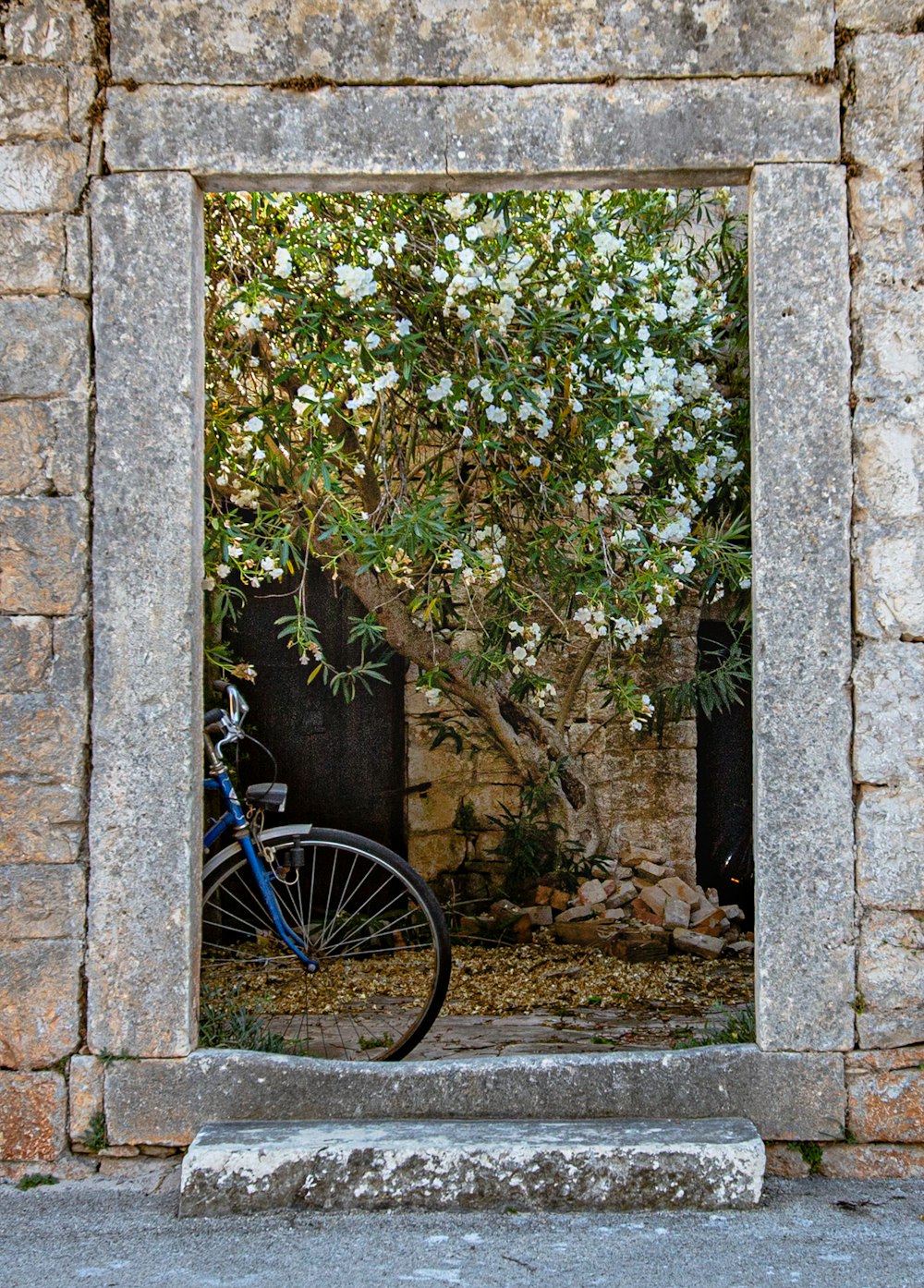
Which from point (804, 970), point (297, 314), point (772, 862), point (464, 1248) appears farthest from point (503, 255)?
point (464, 1248)

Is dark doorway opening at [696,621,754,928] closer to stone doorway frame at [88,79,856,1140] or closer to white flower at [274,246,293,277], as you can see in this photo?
stone doorway frame at [88,79,856,1140]

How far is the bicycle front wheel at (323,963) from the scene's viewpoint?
335cm

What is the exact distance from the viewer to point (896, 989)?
2695 mm

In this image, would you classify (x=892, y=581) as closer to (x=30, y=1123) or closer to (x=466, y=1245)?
(x=466, y=1245)

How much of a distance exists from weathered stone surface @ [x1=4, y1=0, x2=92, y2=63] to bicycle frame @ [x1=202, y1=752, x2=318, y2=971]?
1.83 m

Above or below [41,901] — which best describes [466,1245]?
below

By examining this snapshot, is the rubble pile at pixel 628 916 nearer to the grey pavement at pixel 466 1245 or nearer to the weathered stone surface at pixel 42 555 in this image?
the grey pavement at pixel 466 1245

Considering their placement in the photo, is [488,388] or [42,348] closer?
[42,348]

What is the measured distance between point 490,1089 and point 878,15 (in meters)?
2.75

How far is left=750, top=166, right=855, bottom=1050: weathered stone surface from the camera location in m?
2.71

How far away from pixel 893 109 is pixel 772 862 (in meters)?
1.84

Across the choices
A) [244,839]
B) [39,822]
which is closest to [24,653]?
[39,822]

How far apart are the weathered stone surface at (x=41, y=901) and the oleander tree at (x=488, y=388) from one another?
107cm

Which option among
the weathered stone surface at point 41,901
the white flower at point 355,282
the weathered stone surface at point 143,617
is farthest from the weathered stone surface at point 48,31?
the weathered stone surface at point 41,901
